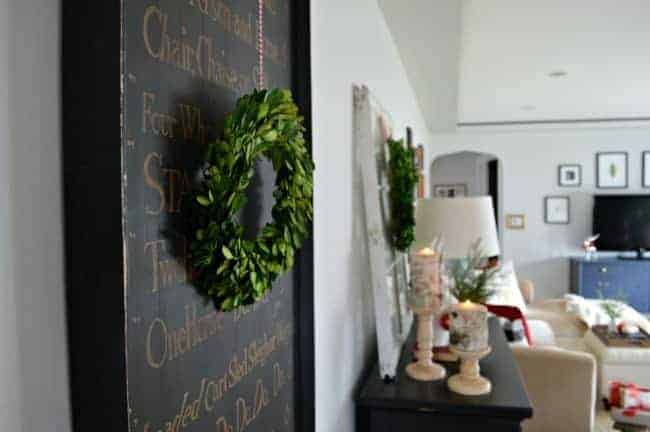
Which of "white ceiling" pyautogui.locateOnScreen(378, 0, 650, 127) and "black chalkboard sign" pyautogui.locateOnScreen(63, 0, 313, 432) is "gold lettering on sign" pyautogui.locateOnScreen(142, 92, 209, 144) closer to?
"black chalkboard sign" pyautogui.locateOnScreen(63, 0, 313, 432)

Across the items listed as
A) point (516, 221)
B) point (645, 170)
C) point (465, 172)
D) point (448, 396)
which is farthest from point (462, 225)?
point (465, 172)

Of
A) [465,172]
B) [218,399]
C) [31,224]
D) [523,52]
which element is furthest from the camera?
[465,172]

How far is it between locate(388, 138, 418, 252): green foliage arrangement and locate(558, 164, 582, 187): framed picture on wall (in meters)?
5.65

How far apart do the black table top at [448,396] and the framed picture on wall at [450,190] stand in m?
8.06

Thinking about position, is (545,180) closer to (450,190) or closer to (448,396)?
(450,190)

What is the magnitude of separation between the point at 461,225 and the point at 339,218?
1.13 meters

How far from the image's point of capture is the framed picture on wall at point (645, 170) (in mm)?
7102

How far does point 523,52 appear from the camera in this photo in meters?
3.75

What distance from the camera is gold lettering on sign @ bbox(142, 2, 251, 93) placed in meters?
0.61

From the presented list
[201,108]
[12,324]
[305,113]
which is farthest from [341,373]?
[12,324]

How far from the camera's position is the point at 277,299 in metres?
1.05

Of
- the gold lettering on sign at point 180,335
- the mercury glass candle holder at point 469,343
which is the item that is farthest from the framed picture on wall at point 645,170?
the gold lettering on sign at point 180,335

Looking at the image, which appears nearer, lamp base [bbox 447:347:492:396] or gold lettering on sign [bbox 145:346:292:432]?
gold lettering on sign [bbox 145:346:292:432]

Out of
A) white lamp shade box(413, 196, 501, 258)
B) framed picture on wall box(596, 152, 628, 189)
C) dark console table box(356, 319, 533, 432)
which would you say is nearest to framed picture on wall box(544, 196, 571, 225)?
framed picture on wall box(596, 152, 628, 189)
